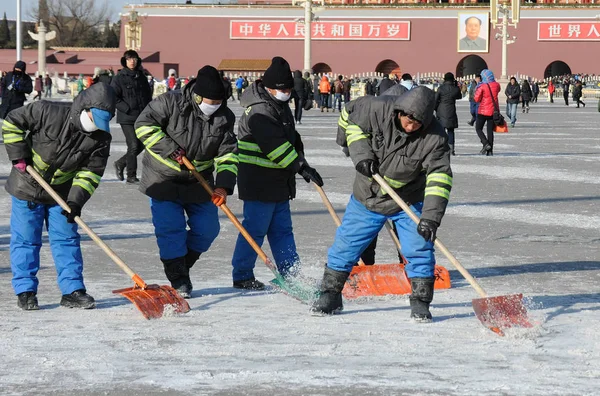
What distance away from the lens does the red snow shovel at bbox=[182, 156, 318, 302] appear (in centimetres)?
672

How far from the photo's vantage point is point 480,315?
19.6ft

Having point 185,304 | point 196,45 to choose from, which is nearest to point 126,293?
point 185,304

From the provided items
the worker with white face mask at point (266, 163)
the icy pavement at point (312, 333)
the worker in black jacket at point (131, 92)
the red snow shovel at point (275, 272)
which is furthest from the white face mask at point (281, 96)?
the worker in black jacket at point (131, 92)

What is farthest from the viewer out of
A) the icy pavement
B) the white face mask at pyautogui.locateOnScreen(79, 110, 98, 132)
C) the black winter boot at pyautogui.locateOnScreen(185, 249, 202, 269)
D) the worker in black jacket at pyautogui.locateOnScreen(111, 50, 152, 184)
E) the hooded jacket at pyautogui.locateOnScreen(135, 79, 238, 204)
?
the worker in black jacket at pyautogui.locateOnScreen(111, 50, 152, 184)

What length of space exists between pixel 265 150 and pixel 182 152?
25.7 inches

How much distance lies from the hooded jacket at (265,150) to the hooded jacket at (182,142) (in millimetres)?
306

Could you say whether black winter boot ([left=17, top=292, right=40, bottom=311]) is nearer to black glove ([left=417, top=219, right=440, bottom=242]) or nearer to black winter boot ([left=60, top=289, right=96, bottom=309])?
black winter boot ([left=60, top=289, right=96, bottom=309])

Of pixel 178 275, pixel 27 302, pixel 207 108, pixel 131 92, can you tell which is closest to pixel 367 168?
pixel 207 108

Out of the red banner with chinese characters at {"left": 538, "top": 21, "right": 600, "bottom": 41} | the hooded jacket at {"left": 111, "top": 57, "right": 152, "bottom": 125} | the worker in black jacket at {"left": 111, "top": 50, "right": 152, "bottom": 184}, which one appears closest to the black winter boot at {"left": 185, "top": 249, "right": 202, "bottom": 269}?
the worker in black jacket at {"left": 111, "top": 50, "right": 152, "bottom": 184}

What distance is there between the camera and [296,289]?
23.2ft

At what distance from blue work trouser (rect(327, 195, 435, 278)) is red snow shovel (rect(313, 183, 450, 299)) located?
2.33 ft

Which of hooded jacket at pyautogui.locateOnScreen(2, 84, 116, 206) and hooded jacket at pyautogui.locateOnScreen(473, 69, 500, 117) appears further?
hooded jacket at pyautogui.locateOnScreen(473, 69, 500, 117)

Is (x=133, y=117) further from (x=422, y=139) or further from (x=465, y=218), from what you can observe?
(x=422, y=139)

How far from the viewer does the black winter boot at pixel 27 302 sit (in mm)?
6508
